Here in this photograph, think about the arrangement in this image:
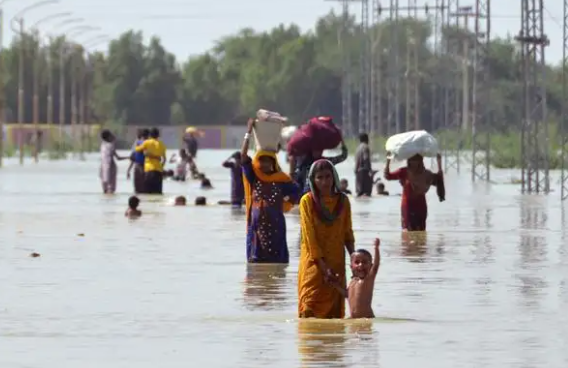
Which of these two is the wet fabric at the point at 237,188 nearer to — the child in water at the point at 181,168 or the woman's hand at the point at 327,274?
the child in water at the point at 181,168

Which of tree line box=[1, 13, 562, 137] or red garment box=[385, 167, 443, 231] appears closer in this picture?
red garment box=[385, 167, 443, 231]

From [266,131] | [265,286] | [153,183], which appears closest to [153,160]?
[153,183]

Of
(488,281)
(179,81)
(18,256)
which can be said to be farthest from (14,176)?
(179,81)

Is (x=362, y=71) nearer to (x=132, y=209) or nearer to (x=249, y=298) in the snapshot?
(x=132, y=209)

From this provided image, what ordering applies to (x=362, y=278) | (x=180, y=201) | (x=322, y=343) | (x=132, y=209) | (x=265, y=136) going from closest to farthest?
(x=322, y=343) < (x=362, y=278) < (x=265, y=136) < (x=132, y=209) < (x=180, y=201)

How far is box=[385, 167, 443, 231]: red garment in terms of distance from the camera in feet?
90.0

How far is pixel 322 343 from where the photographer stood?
13984mm

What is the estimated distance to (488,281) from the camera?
65.7 feet

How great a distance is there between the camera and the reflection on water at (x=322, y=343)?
12969mm

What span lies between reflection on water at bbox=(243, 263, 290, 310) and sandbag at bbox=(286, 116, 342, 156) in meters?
2.87

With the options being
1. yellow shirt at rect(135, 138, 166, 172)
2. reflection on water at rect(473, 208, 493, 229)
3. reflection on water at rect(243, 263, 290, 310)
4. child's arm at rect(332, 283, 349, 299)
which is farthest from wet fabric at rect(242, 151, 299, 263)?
yellow shirt at rect(135, 138, 166, 172)

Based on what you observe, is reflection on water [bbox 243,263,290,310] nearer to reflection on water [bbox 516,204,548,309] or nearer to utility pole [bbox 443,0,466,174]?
reflection on water [bbox 516,204,548,309]

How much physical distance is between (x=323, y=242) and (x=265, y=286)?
3936mm

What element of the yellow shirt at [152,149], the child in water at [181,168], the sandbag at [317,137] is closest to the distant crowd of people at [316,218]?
the sandbag at [317,137]
